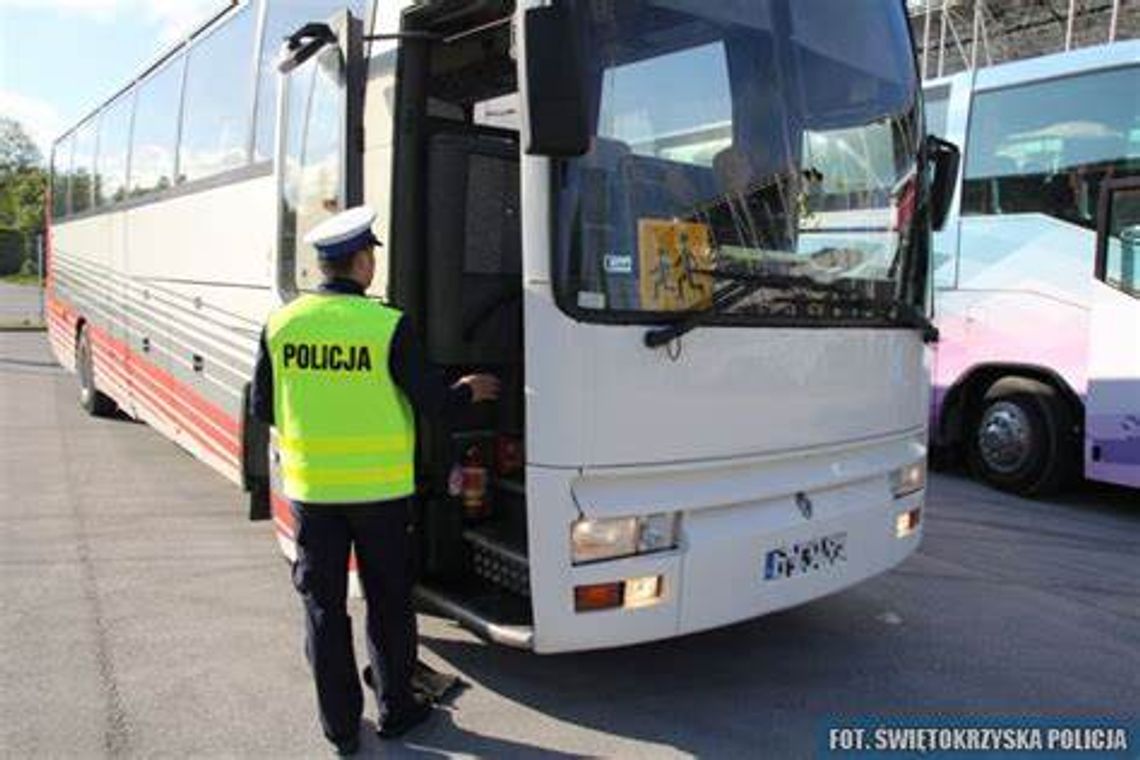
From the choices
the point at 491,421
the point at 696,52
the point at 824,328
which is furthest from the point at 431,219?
the point at 824,328

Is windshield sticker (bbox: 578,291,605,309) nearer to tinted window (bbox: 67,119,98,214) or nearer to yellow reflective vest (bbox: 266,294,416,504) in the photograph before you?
yellow reflective vest (bbox: 266,294,416,504)

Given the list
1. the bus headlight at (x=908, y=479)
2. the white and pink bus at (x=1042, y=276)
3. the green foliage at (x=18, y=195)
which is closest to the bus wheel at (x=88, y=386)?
the white and pink bus at (x=1042, y=276)

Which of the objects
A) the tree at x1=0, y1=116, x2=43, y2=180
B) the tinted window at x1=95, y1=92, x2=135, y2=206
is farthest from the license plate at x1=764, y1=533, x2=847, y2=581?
the tree at x1=0, y1=116, x2=43, y2=180

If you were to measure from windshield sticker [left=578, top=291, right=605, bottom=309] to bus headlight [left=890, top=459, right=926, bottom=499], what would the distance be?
1843 mm

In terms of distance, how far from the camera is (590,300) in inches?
151

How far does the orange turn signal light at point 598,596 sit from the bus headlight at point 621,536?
0.10 metres

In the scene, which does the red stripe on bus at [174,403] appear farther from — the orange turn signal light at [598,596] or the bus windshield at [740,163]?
the bus windshield at [740,163]

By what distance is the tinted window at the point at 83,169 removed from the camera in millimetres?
10828

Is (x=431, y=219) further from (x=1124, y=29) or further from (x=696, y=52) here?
(x=1124, y=29)

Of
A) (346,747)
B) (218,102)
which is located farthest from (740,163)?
(218,102)

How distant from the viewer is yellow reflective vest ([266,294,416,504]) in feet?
12.3

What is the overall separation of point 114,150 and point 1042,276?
772 centimetres

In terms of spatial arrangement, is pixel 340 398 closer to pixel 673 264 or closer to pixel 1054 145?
pixel 673 264

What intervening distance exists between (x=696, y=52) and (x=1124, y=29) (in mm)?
11451
